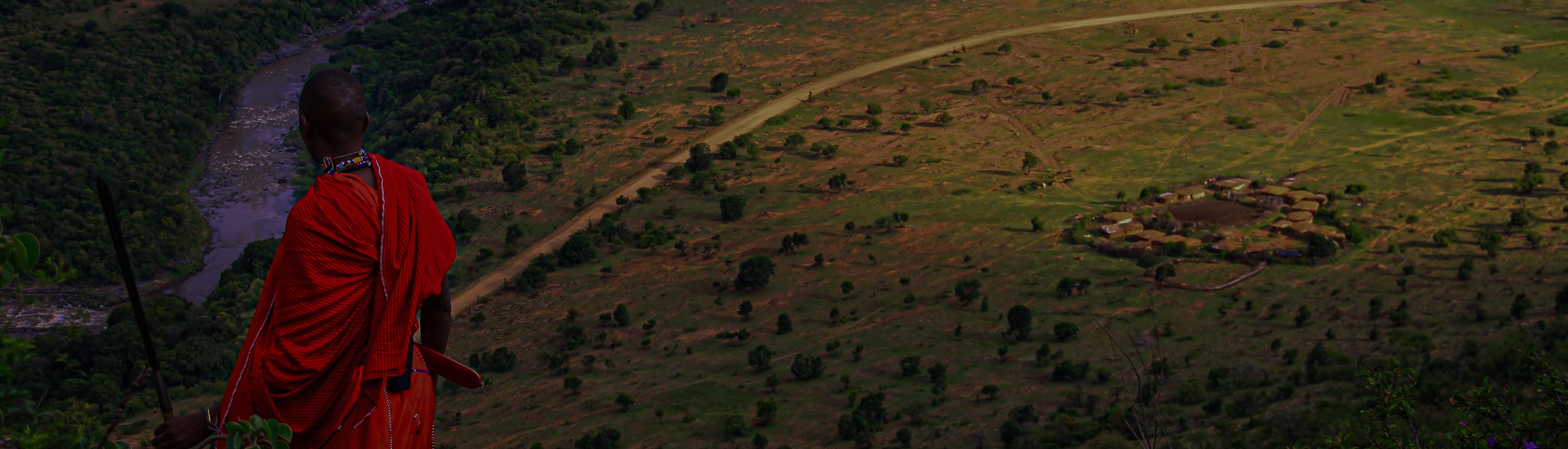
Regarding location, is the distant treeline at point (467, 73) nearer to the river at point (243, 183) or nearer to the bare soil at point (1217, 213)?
the river at point (243, 183)

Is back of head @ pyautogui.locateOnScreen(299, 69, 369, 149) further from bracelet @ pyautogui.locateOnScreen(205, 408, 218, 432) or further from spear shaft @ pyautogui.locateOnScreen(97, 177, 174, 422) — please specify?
bracelet @ pyautogui.locateOnScreen(205, 408, 218, 432)

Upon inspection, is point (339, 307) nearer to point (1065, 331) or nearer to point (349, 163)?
point (349, 163)

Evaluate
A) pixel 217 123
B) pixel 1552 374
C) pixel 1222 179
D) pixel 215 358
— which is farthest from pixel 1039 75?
pixel 1552 374

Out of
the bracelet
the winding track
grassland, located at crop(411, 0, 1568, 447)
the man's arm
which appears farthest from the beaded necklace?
the winding track

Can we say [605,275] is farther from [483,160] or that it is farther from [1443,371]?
[1443,371]

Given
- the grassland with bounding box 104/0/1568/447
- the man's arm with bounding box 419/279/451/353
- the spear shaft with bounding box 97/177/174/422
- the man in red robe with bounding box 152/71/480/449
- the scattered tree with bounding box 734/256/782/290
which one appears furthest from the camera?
the scattered tree with bounding box 734/256/782/290

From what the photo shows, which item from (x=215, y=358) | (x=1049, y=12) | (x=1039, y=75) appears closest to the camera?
(x=215, y=358)

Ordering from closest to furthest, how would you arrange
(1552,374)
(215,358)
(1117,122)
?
(1552,374) < (215,358) < (1117,122)

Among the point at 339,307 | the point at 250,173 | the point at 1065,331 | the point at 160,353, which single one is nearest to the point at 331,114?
the point at 339,307
